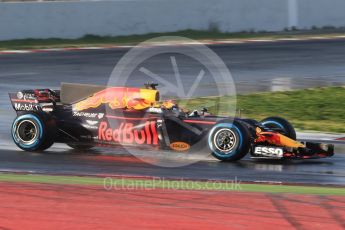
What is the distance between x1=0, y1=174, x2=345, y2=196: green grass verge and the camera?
995 cm

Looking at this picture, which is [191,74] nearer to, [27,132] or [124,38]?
[124,38]

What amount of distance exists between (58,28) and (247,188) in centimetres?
2170

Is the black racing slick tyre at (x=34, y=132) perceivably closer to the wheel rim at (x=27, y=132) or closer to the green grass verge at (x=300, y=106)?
the wheel rim at (x=27, y=132)

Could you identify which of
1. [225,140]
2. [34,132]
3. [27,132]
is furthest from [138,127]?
[27,132]

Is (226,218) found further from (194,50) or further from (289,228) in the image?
(194,50)

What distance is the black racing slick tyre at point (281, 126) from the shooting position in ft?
39.6

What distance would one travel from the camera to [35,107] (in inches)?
495

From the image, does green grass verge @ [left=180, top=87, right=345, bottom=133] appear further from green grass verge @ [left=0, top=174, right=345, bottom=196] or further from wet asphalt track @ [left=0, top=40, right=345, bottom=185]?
green grass verge @ [left=0, top=174, right=345, bottom=196]

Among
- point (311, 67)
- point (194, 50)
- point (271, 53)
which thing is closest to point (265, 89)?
point (311, 67)

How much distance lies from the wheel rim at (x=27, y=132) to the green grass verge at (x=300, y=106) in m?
3.86

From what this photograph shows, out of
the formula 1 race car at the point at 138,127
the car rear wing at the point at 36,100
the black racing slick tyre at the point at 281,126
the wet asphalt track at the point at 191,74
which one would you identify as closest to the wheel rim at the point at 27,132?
the formula 1 race car at the point at 138,127

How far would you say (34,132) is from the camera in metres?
12.3

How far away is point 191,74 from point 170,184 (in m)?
13.2

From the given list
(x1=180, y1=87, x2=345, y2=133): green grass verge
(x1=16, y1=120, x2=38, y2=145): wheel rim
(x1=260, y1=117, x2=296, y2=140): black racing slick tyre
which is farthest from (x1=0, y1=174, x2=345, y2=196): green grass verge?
(x1=180, y1=87, x2=345, y2=133): green grass verge
